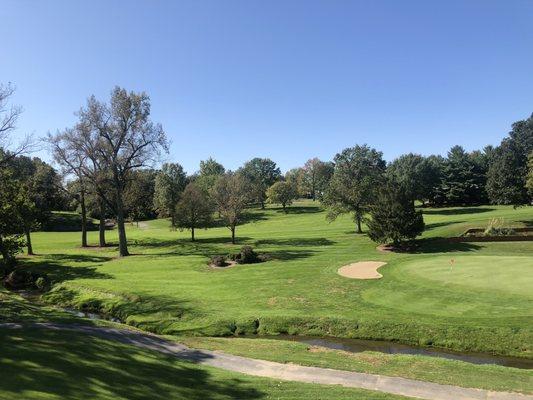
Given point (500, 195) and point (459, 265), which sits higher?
point (500, 195)

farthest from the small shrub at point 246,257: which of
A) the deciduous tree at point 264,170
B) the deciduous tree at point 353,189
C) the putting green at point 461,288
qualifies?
the deciduous tree at point 264,170

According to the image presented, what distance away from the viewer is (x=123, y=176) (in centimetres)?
4841

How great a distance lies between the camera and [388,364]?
16.2 meters

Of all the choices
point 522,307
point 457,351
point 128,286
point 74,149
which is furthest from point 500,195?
point 74,149

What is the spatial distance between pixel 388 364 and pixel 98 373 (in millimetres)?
10202

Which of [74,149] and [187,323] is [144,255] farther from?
[187,323]

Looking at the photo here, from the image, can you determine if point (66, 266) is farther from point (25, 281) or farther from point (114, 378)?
point (114, 378)

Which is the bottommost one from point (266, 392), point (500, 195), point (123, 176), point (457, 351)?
point (457, 351)

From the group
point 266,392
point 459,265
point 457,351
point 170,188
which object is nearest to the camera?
point 266,392

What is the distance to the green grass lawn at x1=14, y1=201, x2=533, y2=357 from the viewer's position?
20.4 metres

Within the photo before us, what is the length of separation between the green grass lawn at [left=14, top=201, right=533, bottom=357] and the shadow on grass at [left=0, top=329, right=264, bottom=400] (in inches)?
265

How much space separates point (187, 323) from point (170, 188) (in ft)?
221

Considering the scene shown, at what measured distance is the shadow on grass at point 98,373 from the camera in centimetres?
1050

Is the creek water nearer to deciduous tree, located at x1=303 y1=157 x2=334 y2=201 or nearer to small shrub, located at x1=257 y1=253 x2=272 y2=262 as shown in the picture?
small shrub, located at x1=257 y1=253 x2=272 y2=262
